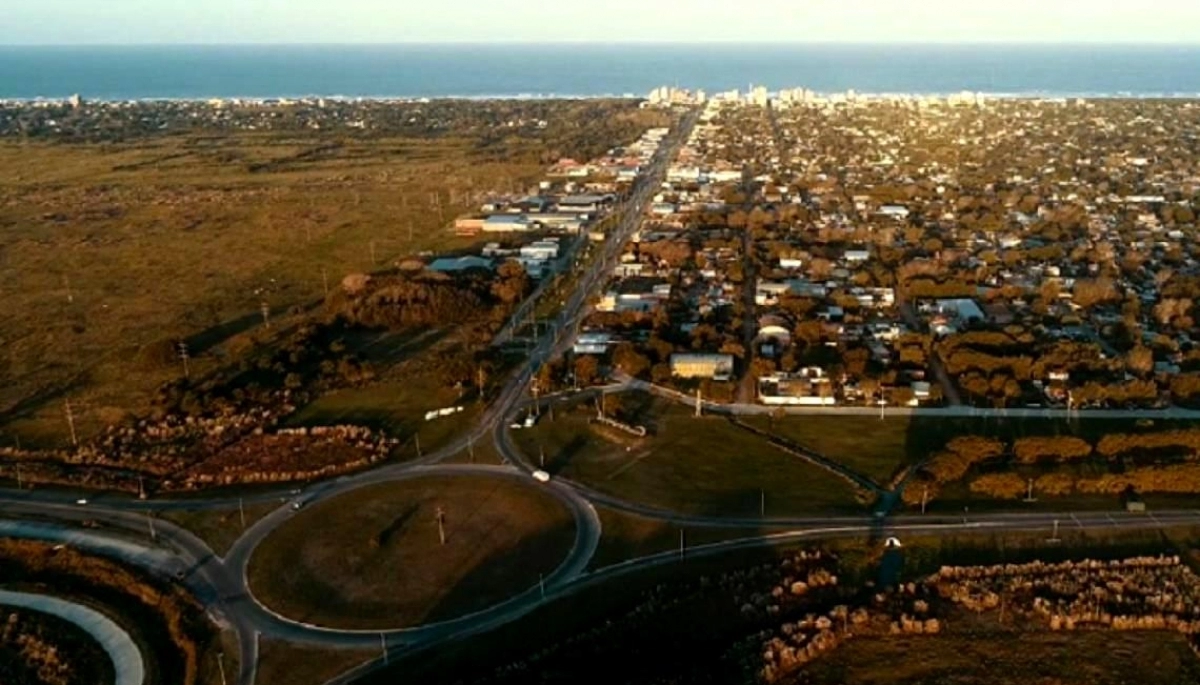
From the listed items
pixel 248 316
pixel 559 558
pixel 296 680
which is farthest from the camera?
pixel 248 316

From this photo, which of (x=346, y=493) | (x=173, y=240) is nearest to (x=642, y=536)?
(x=346, y=493)

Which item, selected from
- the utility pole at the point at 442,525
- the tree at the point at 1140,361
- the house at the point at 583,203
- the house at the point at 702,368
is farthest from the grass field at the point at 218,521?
the house at the point at 583,203

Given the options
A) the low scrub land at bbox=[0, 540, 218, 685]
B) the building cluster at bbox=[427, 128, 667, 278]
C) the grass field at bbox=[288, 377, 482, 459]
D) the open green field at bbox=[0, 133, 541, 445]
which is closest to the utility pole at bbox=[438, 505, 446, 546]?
the grass field at bbox=[288, 377, 482, 459]

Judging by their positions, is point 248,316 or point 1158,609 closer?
point 1158,609

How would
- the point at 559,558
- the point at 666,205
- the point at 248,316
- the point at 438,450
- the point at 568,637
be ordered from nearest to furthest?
the point at 568,637
the point at 559,558
the point at 438,450
the point at 248,316
the point at 666,205

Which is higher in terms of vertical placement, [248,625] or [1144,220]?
[1144,220]

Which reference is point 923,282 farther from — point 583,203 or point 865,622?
point 583,203

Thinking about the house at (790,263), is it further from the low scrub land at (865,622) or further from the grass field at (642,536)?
the low scrub land at (865,622)

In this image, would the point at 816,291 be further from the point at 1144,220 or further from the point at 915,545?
the point at 1144,220

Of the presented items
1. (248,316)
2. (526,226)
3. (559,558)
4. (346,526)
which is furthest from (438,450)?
(526,226)
